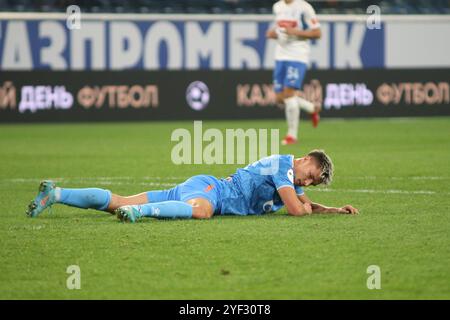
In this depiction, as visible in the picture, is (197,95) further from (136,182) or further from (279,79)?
(136,182)

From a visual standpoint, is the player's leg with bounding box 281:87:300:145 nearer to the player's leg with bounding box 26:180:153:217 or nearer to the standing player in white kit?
the standing player in white kit

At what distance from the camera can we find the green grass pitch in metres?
5.68

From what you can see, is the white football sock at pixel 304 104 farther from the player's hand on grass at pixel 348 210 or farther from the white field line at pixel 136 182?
the player's hand on grass at pixel 348 210

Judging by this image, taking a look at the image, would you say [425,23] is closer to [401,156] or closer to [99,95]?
[99,95]

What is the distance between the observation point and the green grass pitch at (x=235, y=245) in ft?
18.6

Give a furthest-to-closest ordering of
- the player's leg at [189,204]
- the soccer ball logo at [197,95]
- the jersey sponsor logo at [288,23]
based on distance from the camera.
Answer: the soccer ball logo at [197,95], the jersey sponsor logo at [288,23], the player's leg at [189,204]

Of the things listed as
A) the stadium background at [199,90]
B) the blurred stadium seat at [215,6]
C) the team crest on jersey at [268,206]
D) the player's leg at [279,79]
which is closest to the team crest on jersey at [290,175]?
Result: the team crest on jersey at [268,206]

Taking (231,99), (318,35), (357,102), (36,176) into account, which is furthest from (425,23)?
(36,176)

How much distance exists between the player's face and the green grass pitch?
32cm

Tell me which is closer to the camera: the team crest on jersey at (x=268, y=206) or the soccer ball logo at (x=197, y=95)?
the team crest on jersey at (x=268, y=206)

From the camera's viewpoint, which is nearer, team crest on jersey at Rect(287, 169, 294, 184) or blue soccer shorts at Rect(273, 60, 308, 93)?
team crest on jersey at Rect(287, 169, 294, 184)

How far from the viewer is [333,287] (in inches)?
223

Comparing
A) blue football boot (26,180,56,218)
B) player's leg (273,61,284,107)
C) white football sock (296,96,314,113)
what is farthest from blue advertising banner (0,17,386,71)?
blue football boot (26,180,56,218)

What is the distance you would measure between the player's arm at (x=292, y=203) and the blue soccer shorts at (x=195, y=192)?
0.54 m
